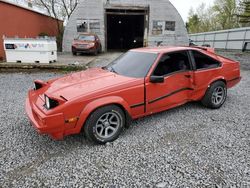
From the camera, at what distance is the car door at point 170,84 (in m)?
3.54

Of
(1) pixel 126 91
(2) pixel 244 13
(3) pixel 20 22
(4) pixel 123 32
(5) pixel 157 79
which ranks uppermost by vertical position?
(2) pixel 244 13

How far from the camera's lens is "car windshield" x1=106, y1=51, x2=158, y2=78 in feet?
11.7

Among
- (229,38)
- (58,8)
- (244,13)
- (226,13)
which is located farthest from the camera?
(226,13)

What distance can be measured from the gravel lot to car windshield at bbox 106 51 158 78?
3.37 feet

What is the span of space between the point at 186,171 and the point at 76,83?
7.10 feet

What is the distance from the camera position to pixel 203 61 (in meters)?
4.32

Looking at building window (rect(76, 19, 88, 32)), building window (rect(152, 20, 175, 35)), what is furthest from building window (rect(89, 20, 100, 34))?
building window (rect(152, 20, 175, 35))

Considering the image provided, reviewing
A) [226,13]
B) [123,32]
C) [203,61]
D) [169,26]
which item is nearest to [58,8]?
[123,32]

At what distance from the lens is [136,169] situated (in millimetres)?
2562

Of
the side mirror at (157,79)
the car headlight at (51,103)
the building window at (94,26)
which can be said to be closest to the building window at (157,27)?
the building window at (94,26)

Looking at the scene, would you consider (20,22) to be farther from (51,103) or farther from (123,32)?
(123,32)

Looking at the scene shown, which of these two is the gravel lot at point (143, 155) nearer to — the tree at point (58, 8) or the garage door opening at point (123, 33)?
the tree at point (58, 8)

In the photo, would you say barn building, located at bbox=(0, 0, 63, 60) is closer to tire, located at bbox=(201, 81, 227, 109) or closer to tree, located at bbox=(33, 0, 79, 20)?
tree, located at bbox=(33, 0, 79, 20)

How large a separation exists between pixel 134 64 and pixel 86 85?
3.65 ft
